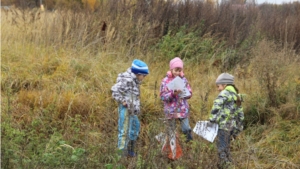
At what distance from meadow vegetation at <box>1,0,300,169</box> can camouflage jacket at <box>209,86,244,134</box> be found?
0.21 metres

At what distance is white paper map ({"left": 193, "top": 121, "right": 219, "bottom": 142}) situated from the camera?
374cm

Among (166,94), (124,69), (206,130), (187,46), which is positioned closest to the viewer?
(206,130)

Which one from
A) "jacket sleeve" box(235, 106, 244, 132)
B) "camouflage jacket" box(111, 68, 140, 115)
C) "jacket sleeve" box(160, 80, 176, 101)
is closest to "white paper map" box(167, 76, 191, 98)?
"jacket sleeve" box(160, 80, 176, 101)

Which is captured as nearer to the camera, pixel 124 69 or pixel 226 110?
pixel 226 110

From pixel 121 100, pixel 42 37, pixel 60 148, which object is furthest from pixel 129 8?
pixel 60 148

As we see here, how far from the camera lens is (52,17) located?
26.5 ft

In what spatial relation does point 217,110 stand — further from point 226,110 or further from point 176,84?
point 176,84

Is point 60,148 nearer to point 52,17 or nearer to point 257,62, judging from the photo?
point 257,62

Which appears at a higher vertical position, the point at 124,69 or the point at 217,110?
the point at 124,69

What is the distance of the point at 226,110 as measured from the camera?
448 cm

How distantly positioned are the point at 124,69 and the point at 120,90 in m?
2.07

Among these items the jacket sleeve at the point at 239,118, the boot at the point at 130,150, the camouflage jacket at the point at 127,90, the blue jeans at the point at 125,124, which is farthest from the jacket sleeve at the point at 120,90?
the jacket sleeve at the point at 239,118

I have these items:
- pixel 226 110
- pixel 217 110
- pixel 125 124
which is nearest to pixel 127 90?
pixel 125 124

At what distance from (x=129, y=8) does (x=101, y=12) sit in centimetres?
61
